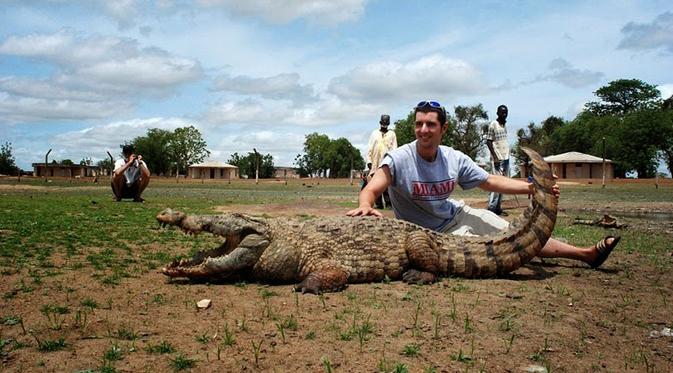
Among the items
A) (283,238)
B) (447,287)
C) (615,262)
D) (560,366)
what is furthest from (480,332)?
(615,262)

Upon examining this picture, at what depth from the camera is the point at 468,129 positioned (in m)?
74.2

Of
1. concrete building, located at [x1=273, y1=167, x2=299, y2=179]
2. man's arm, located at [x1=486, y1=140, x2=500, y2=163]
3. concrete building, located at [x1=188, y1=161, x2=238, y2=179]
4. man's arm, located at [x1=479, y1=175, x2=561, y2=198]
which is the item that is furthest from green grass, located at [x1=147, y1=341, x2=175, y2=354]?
concrete building, located at [x1=273, y1=167, x2=299, y2=179]

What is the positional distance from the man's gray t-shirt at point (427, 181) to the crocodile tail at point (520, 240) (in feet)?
2.04

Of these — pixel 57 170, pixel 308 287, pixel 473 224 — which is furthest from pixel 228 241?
pixel 57 170

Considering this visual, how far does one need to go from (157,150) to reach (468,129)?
170 feet

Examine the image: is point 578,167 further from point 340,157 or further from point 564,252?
point 564,252

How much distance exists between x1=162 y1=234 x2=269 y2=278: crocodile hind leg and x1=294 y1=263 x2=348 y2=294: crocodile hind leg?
592 millimetres

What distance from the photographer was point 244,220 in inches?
224

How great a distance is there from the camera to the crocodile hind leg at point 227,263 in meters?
5.44

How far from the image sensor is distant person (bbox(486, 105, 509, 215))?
1209cm

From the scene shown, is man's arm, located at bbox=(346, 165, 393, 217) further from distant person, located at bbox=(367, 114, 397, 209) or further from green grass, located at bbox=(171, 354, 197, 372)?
distant person, located at bbox=(367, 114, 397, 209)

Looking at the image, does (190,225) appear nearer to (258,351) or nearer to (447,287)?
(258,351)

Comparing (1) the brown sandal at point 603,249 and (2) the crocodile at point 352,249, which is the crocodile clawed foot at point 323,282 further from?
(1) the brown sandal at point 603,249

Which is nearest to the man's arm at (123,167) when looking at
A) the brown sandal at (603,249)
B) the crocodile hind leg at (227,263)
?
the crocodile hind leg at (227,263)
